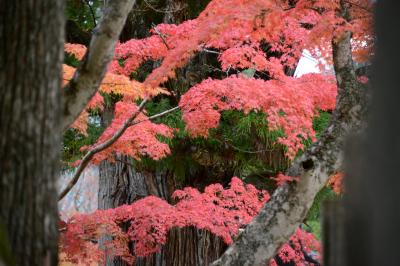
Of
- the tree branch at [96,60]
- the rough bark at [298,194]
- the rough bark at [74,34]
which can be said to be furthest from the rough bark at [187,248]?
the tree branch at [96,60]

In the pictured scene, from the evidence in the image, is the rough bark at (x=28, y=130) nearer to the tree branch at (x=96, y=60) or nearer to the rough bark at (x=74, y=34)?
the tree branch at (x=96, y=60)

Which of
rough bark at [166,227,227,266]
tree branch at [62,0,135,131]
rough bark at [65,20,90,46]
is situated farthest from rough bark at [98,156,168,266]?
tree branch at [62,0,135,131]

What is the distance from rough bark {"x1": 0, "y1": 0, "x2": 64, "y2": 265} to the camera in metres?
2.41

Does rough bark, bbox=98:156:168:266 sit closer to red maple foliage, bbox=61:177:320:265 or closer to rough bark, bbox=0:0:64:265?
red maple foliage, bbox=61:177:320:265

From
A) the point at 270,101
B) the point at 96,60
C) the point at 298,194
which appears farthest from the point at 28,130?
the point at 270,101

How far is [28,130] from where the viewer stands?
2.43 meters

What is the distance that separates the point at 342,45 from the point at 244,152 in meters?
3.44

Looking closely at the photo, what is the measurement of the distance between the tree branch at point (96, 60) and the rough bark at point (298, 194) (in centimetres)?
216

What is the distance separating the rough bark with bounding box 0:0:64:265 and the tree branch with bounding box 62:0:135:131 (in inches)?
26.4

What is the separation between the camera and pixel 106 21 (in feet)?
10.4

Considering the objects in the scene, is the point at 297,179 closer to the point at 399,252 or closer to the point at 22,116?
the point at 22,116

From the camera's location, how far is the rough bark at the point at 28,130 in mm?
2406

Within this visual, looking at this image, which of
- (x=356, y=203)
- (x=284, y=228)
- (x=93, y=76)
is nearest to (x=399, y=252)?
(x=356, y=203)

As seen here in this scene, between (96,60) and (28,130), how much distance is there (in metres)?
0.88
